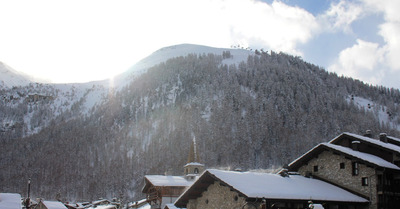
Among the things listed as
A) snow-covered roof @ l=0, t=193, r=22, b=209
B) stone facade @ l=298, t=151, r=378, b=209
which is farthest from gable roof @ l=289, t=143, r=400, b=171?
snow-covered roof @ l=0, t=193, r=22, b=209

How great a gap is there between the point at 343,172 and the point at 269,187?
8346 mm

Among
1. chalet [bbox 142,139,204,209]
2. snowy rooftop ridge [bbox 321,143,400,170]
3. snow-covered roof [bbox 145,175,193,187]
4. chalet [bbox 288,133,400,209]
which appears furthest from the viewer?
snow-covered roof [bbox 145,175,193,187]

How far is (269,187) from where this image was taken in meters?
22.0

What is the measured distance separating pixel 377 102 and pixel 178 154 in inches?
4277

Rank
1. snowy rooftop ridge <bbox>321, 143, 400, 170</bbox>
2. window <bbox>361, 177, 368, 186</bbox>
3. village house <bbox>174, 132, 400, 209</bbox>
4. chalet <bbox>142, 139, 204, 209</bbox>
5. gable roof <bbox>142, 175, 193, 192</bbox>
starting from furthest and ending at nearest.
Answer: gable roof <bbox>142, 175, 193, 192</bbox>
chalet <bbox>142, 139, 204, 209</bbox>
window <bbox>361, 177, 368, 186</bbox>
snowy rooftop ridge <bbox>321, 143, 400, 170</bbox>
village house <bbox>174, 132, 400, 209</bbox>

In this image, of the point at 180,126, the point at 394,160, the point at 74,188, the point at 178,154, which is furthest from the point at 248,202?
the point at 74,188

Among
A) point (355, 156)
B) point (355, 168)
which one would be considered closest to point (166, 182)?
point (355, 168)

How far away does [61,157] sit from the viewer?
149 meters

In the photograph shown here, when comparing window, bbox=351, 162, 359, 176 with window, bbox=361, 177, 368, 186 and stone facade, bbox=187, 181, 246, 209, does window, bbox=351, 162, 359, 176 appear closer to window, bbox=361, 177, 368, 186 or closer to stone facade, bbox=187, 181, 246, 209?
window, bbox=361, 177, 368, 186

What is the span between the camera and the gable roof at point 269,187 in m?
20.9

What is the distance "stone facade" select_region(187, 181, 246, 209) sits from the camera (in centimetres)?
2161

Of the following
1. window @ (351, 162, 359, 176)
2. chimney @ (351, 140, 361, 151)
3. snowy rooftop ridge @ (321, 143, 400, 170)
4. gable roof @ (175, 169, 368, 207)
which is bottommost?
gable roof @ (175, 169, 368, 207)

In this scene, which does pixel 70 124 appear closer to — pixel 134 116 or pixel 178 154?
pixel 134 116

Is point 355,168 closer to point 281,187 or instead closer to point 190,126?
point 281,187
